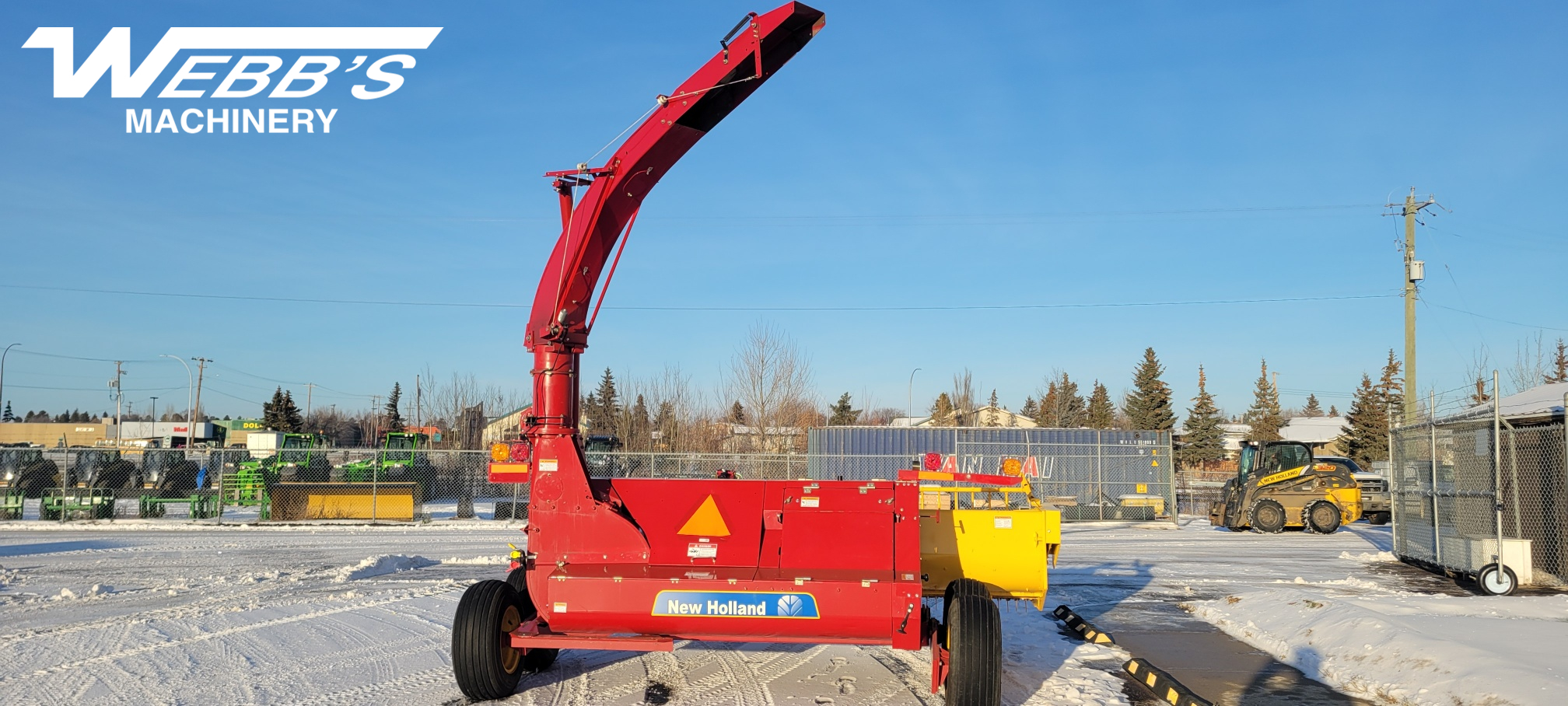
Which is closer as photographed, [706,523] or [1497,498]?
[706,523]

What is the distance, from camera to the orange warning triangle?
7098 millimetres

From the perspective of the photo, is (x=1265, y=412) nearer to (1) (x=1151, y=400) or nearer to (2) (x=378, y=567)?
(1) (x=1151, y=400)

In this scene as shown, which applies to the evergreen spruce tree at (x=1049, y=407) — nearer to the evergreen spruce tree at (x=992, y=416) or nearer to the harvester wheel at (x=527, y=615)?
the evergreen spruce tree at (x=992, y=416)

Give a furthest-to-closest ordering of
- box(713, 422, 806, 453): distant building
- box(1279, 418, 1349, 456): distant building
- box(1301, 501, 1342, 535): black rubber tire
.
Result: box(1279, 418, 1349, 456): distant building
box(713, 422, 806, 453): distant building
box(1301, 501, 1342, 535): black rubber tire

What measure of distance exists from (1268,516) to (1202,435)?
5670 cm

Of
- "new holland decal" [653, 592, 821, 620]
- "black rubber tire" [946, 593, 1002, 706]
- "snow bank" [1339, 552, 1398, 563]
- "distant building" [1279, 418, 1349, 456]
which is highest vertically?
"distant building" [1279, 418, 1349, 456]

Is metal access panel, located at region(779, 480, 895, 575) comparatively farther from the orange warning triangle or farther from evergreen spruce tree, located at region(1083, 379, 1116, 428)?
evergreen spruce tree, located at region(1083, 379, 1116, 428)

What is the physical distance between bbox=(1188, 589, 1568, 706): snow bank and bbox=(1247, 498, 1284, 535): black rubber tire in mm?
14320

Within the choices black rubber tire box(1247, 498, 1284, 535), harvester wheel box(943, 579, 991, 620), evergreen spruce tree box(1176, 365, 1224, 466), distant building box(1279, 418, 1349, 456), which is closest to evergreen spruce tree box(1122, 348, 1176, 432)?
evergreen spruce tree box(1176, 365, 1224, 466)

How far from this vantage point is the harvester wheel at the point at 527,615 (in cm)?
743

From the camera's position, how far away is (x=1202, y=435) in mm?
79312

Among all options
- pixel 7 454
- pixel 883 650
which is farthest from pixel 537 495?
pixel 7 454

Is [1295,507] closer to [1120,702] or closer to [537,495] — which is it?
[1120,702]

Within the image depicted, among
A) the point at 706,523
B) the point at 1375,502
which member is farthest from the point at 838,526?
the point at 1375,502
